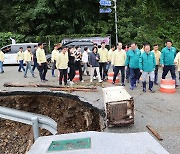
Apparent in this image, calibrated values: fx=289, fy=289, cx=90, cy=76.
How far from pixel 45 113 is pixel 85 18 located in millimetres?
16067

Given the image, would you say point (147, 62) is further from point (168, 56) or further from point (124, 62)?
point (124, 62)

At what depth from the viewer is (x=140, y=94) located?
10578mm

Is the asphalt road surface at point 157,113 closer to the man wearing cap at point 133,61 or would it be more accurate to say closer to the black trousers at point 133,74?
the black trousers at point 133,74

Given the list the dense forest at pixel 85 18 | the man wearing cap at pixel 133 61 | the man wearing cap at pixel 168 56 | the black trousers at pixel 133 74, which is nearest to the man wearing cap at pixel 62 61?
the man wearing cap at pixel 133 61

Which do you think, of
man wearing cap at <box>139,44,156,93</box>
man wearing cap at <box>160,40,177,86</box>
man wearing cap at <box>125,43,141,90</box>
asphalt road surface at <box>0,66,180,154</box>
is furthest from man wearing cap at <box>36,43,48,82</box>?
man wearing cap at <box>160,40,177,86</box>

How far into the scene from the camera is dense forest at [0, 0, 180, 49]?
976 inches

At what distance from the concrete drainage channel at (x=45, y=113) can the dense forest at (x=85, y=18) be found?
46.0 ft

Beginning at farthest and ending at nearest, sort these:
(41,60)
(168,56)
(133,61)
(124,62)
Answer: (41,60) < (124,62) < (168,56) < (133,61)

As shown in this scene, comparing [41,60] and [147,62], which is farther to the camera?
[41,60]

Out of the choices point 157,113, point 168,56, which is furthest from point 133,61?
point 157,113

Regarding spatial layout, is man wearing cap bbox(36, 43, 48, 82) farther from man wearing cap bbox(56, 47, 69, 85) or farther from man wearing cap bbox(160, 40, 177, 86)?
man wearing cap bbox(160, 40, 177, 86)

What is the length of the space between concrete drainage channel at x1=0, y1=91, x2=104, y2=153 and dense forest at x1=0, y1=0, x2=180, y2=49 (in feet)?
46.0

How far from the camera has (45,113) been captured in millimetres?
11523

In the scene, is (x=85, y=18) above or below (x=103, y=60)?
above
